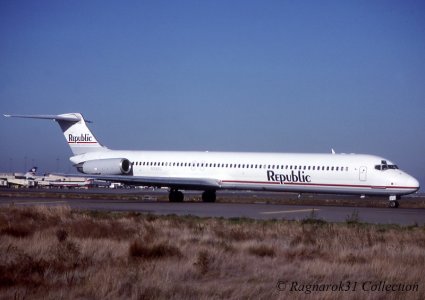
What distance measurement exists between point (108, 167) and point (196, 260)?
82.4 ft

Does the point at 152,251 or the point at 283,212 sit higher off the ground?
the point at 152,251

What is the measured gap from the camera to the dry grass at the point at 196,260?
7.84 m

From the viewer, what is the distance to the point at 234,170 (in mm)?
33062

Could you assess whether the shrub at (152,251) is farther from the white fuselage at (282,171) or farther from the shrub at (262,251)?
the white fuselage at (282,171)

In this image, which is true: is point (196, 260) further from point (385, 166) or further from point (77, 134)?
point (77, 134)

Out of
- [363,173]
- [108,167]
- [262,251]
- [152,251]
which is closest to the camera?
[152,251]

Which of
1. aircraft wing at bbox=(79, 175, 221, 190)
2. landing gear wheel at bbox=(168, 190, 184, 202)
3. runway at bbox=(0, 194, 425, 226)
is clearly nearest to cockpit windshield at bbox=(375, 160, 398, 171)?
runway at bbox=(0, 194, 425, 226)

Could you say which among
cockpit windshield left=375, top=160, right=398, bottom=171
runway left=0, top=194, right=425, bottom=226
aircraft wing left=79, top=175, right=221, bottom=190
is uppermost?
cockpit windshield left=375, top=160, right=398, bottom=171

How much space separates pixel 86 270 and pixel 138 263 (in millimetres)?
918

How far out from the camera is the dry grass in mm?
7840

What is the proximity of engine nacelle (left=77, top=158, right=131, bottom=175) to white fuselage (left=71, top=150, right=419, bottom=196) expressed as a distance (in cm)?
72

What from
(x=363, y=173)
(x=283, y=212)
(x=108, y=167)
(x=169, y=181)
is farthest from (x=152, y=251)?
(x=108, y=167)

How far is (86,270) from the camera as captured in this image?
9.20m

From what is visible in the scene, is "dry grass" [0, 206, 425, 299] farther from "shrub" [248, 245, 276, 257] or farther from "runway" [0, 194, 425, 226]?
"runway" [0, 194, 425, 226]
